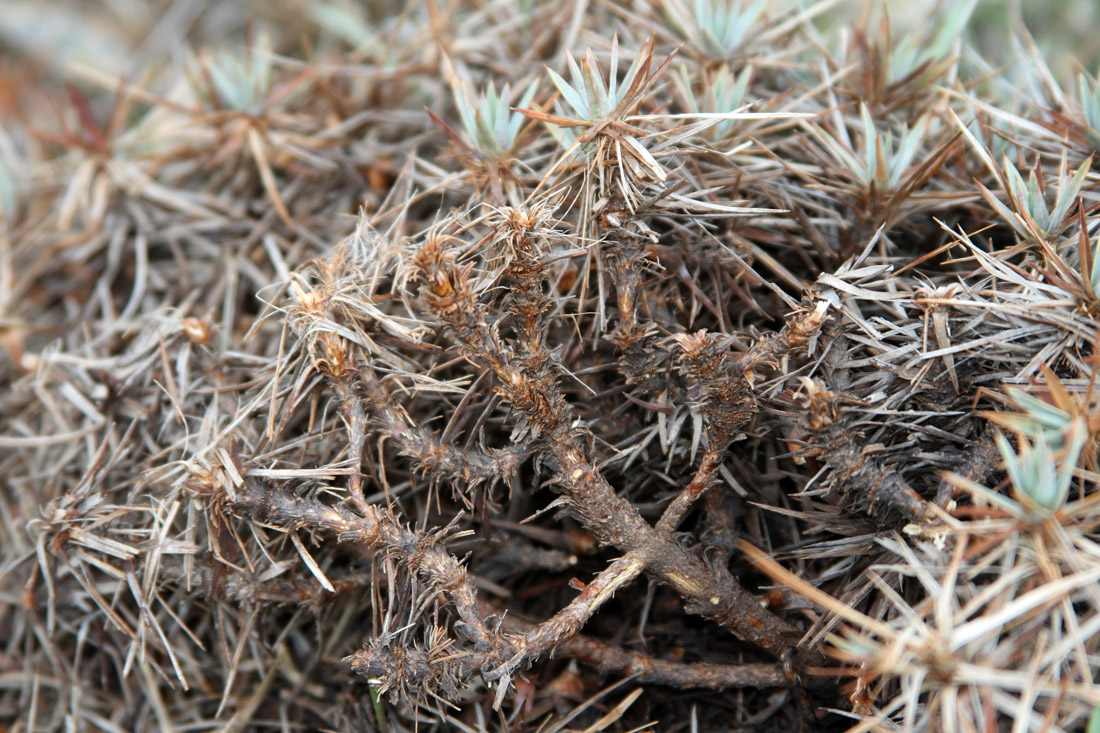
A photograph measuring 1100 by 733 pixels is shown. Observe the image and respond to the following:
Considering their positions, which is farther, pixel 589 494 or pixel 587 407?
pixel 587 407

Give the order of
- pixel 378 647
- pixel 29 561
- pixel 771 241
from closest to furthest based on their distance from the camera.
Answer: pixel 378 647, pixel 771 241, pixel 29 561

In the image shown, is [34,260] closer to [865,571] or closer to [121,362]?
[121,362]

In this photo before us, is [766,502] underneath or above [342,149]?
underneath

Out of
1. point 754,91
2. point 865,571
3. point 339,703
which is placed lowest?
point 339,703

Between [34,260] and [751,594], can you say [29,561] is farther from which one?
[751,594]

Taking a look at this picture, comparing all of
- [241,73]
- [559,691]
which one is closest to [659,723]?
[559,691]

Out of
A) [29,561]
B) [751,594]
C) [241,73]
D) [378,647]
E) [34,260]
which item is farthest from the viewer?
[34,260]

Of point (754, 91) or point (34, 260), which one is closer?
point (754, 91)

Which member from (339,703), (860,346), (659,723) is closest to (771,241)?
(860,346)
